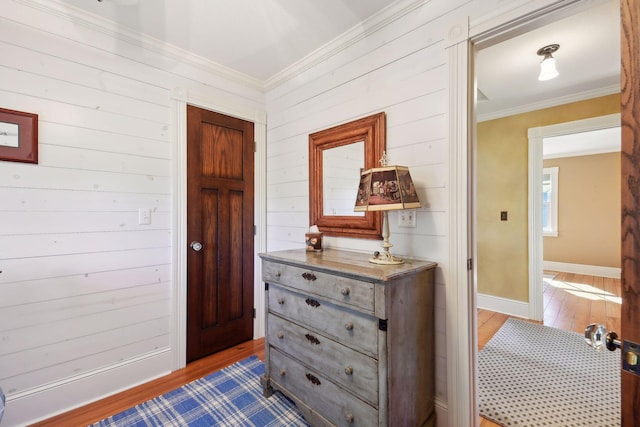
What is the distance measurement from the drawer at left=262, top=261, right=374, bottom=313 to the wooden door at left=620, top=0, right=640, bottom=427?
2.73 feet

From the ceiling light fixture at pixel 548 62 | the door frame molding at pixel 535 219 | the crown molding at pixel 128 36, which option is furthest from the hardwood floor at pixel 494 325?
the crown molding at pixel 128 36

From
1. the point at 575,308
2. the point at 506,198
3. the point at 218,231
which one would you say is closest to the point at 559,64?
the point at 506,198

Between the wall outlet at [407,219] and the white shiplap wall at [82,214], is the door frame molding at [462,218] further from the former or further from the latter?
the white shiplap wall at [82,214]

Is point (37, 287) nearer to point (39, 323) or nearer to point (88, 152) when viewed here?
point (39, 323)

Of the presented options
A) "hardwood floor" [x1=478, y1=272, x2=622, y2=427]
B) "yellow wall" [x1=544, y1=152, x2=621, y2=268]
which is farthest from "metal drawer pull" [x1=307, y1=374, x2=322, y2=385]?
"yellow wall" [x1=544, y1=152, x2=621, y2=268]

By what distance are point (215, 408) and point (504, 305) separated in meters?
3.32

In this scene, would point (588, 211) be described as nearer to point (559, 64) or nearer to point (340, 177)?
point (559, 64)

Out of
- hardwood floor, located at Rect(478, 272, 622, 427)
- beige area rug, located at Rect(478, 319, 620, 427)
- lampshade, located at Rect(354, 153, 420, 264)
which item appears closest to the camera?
lampshade, located at Rect(354, 153, 420, 264)

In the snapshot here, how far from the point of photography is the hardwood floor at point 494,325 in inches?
70.2

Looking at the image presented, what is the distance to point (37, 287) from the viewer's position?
1.70 metres

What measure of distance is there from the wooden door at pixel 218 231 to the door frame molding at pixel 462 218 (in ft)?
5.96

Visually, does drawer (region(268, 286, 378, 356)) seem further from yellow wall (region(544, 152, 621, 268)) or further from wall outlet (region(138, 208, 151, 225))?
yellow wall (region(544, 152, 621, 268))

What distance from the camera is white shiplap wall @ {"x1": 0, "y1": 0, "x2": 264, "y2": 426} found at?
1.64m

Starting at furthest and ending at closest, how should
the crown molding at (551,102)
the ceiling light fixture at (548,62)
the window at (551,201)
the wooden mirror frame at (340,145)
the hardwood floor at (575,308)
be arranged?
the window at (551,201), the hardwood floor at (575,308), the crown molding at (551,102), the ceiling light fixture at (548,62), the wooden mirror frame at (340,145)
